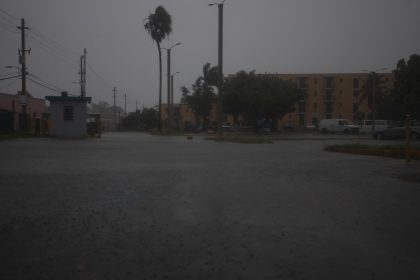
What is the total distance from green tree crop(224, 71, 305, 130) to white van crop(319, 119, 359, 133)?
6.46m

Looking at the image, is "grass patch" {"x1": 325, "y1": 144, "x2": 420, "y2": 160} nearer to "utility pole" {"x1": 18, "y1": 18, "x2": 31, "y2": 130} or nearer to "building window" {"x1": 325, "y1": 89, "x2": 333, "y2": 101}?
"utility pole" {"x1": 18, "y1": 18, "x2": 31, "y2": 130}

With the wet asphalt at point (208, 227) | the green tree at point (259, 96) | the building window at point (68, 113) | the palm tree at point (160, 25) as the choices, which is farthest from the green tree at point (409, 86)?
the wet asphalt at point (208, 227)

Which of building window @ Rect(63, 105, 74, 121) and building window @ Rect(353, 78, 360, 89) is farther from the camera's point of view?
building window @ Rect(353, 78, 360, 89)

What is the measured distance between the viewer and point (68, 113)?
114 feet

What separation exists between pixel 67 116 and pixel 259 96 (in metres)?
36.0

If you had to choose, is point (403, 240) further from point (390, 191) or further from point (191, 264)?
point (390, 191)

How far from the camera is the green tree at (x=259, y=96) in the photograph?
215ft

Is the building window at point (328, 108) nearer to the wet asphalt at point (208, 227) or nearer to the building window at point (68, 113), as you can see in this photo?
the building window at point (68, 113)

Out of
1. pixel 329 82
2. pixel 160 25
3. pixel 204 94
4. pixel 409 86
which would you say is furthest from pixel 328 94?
pixel 160 25

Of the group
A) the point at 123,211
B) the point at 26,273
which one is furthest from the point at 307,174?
the point at 26,273

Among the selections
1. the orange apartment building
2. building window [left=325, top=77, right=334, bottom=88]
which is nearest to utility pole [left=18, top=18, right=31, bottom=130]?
the orange apartment building

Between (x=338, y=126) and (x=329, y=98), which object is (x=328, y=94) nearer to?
(x=329, y=98)

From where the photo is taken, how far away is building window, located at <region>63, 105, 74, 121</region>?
34.6 m

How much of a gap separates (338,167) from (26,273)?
955cm
